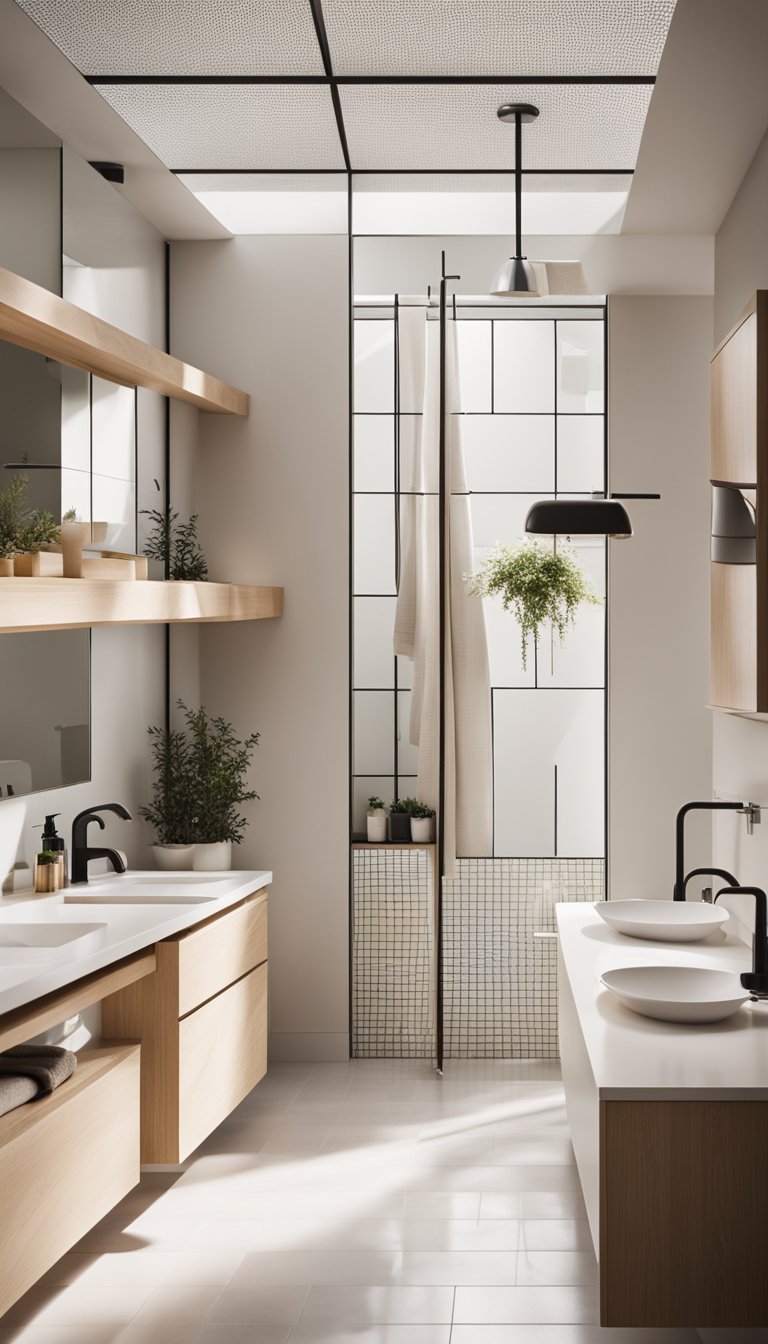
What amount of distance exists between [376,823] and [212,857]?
74 centimetres

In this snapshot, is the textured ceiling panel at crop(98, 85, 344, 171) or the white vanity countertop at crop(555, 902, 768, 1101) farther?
the textured ceiling panel at crop(98, 85, 344, 171)

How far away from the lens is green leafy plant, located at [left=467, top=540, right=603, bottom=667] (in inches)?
186

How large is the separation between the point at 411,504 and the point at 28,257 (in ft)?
6.25

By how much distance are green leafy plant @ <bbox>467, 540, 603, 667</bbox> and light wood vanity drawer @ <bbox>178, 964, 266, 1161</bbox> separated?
5.55 feet

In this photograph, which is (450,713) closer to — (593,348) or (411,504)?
(411,504)

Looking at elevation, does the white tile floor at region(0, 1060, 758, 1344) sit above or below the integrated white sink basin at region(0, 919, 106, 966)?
below

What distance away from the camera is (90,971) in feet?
9.48

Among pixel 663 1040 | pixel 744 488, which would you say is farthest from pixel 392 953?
pixel 744 488

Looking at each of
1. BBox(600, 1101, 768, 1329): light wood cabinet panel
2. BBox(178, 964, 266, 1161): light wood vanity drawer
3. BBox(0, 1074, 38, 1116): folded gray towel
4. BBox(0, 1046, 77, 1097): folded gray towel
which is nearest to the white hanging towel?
BBox(178, 964, 266, 1161): light wood vanity drawer

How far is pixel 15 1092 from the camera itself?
2635 mm

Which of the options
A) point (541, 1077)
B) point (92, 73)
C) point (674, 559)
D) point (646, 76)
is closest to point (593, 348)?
point (674, 559)

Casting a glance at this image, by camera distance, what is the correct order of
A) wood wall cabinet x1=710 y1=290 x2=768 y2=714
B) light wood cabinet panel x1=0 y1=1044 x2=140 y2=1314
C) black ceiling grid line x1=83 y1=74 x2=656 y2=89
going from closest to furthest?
1. light wood cabinet panel x1=0 y1=1044 x2=140 y2=1314
2. wood wall cabinet x1=710 y1=290 x2=768 y2=714
3. black ceiling grid line x1=83 y1=74 x2=656 y2=89

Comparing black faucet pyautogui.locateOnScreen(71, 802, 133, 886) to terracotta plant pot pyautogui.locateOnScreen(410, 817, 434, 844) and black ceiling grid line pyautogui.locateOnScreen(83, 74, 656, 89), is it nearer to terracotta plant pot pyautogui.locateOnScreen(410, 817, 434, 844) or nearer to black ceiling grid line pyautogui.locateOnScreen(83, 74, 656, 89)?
terracotta plant pot pyautogui.locateOnScreen(410, 817, 434, 844)

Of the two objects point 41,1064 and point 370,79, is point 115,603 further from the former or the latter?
point 370,79
